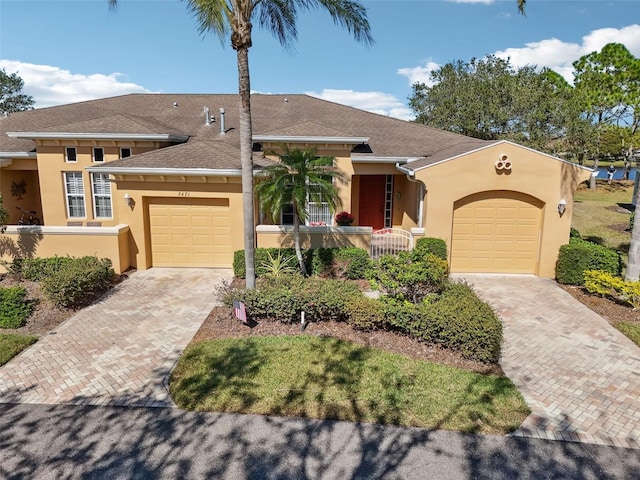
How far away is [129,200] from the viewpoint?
12.9 meters

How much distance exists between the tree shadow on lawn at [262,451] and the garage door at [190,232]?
25.8 ft

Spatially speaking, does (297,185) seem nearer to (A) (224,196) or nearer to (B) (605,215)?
(A) (224,196)

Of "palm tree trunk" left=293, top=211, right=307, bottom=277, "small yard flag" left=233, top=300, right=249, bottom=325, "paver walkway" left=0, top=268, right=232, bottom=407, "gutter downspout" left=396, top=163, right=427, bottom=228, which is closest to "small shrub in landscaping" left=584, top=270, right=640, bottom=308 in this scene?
"gutter downspout" left=396, top=163, right=427, bottom=228

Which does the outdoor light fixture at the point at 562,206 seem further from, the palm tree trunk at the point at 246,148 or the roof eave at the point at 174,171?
the roof eave at the point at 174,171

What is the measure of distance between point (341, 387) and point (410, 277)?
296cm

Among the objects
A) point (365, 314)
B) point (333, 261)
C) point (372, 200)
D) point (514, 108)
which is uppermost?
point (514, 108)

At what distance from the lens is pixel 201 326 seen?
9125 millimetres

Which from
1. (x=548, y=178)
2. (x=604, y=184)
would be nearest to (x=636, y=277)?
(x=548, y=178)

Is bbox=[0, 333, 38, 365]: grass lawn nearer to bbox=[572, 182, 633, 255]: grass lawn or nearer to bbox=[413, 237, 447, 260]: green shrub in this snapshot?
bbox=[413, 237, 447, 260]: green shrub

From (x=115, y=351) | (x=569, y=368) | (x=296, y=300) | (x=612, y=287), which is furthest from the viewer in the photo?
(x=612, y=287)

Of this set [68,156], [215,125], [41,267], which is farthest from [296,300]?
[215,125]

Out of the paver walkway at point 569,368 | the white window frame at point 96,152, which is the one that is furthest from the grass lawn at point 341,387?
the white window frame at point 96,152

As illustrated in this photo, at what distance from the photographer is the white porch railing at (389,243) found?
1335cm

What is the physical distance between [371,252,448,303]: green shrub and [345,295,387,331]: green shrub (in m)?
0.52
